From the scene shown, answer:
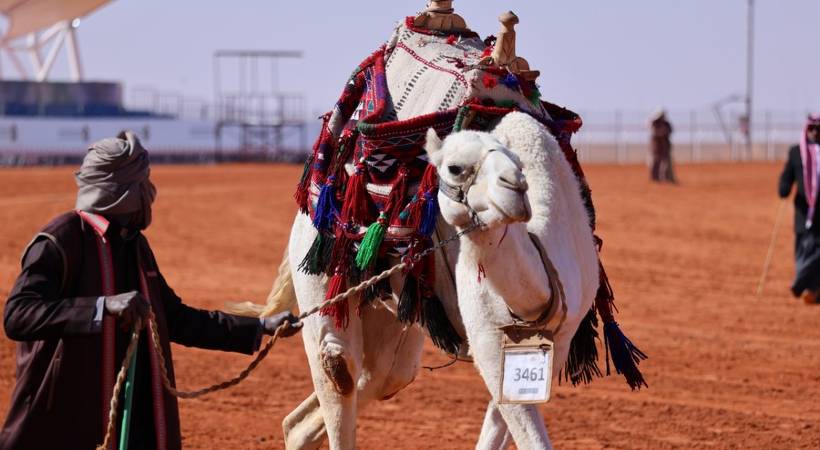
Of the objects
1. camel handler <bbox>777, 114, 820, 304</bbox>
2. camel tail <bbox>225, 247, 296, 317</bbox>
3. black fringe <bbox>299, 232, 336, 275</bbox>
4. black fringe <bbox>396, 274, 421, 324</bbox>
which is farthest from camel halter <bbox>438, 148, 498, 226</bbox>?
camel handler <bbox>777, 114, 820, 304</bbox>

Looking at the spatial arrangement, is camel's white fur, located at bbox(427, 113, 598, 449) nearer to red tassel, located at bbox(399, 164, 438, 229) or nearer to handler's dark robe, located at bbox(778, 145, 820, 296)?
red tassel, located at bbox(399, 164, 438, 229)

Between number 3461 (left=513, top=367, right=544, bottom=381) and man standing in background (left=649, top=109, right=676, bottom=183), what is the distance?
96.5ft

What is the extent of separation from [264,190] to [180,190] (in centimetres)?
189

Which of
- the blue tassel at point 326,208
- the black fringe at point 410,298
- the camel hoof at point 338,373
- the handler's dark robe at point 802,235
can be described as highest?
the blue tassel at point 326,208

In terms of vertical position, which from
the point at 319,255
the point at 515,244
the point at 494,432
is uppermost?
the point at 515,244

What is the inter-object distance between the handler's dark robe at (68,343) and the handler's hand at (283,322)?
0.14 meters

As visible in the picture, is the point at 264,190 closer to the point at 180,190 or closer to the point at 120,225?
the point at 180,190

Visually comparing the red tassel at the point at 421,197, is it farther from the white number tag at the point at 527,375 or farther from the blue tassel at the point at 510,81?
the white number tag at the point at 527,375

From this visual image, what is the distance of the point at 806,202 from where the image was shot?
48.3 feet

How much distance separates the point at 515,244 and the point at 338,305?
1423mm

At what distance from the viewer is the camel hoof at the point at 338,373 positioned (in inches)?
255

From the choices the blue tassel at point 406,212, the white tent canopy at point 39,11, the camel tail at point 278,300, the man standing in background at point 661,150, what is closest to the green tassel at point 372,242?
the blue tassel at point 406,212

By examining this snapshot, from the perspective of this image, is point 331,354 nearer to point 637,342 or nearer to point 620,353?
point 620,353

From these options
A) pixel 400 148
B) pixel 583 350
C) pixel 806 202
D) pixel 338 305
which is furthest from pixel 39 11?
pixel 583 350
